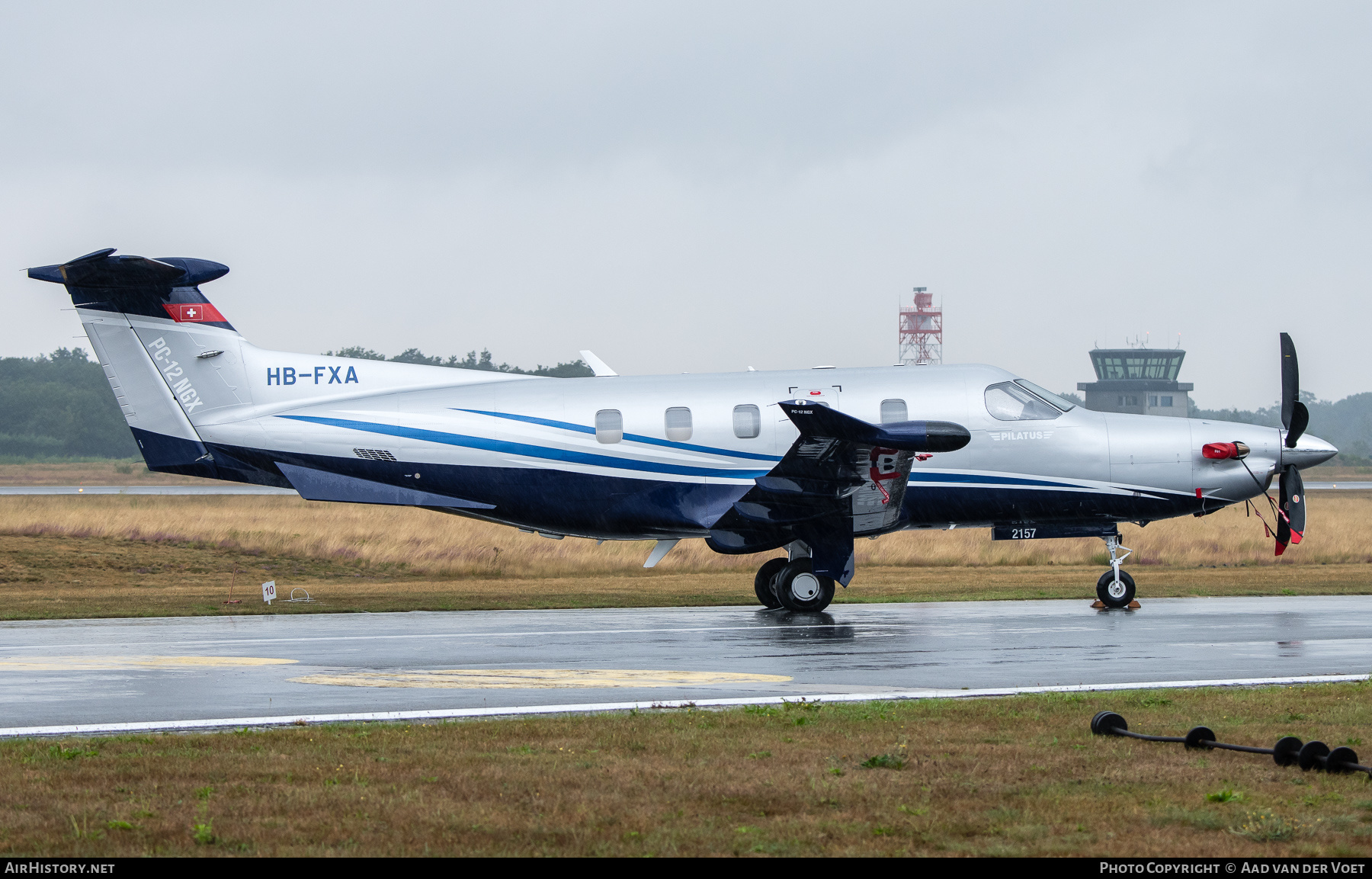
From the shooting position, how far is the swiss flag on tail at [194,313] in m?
20.1

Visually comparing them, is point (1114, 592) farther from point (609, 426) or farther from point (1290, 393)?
point (609, 426)

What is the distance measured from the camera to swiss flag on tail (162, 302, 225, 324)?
20078mm

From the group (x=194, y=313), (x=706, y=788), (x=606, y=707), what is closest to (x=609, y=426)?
(x=194, y=313)

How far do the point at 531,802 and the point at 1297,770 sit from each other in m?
4.48

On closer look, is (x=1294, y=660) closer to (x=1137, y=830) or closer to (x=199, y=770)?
(x=1137, y=830)

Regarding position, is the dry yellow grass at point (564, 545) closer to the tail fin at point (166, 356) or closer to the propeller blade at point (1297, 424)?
the tail fin at point (166, 356)

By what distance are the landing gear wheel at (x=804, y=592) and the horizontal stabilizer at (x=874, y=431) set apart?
257 cm

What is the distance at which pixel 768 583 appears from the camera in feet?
67.2

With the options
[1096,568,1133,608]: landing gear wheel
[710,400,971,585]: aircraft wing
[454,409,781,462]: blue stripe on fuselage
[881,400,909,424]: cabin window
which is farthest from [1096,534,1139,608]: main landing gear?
[454,409,781,462]: blue stripe on fuselage

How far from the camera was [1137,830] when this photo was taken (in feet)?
20.4

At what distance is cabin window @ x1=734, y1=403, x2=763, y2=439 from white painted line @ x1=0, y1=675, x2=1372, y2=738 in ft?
29.0

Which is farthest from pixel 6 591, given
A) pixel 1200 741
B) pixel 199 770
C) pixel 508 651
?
pixel 1200 741

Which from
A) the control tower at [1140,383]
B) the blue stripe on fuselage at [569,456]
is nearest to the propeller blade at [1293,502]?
the blue stripe on fuselage at [569,456]

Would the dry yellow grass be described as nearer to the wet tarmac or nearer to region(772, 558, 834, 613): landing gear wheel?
region(772, 558, 834, 613): landing gear wheel
